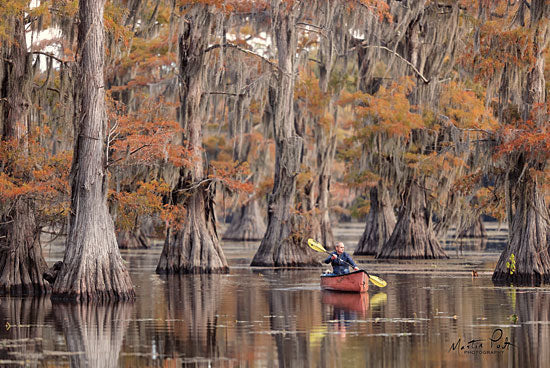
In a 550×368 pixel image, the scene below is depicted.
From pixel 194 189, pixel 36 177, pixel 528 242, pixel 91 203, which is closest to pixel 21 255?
pixel 36 177

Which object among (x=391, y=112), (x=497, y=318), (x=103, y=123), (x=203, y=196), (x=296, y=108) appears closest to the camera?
(x=497, y=318)

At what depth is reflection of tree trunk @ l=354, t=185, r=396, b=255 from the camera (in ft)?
162

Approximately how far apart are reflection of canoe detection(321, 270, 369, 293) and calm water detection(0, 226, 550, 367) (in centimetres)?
40

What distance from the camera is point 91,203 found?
80.5ft

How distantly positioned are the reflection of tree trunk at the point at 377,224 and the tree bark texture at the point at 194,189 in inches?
554

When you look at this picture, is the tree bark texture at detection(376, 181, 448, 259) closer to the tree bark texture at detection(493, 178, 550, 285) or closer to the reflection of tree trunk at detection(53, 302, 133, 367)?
the tree bark texture at detection(493, 178, 550, 285)

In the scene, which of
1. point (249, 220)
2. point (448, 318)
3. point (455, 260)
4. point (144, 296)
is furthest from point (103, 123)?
point (249, 220)

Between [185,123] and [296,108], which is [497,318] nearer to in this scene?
[185,123]

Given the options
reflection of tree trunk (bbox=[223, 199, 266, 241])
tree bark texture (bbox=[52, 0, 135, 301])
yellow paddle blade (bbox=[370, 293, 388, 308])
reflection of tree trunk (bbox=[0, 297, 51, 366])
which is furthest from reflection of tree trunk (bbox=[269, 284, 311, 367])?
reflection of tree trunk (bbox=[223, 199, 266, 241])

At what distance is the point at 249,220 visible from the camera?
2825 inches

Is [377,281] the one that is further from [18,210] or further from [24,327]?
[24,327]

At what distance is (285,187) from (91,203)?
55.5ft

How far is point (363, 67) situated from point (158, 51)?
31.5ft

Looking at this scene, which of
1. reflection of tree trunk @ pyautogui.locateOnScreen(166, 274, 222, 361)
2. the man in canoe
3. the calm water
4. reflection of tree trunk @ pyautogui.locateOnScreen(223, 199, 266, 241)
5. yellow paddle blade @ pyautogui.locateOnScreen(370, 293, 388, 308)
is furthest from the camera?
reflection of tree trunk @ pyautogui.locateOnScreen(223, 199, 266, 241)
